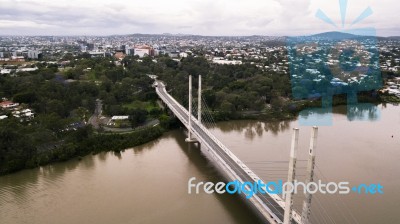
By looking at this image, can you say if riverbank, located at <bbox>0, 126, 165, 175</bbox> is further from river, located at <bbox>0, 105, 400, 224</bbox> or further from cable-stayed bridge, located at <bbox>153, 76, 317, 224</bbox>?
cable-stayed bridge, located at <bbox>153, 76, 317, 224</bbox>

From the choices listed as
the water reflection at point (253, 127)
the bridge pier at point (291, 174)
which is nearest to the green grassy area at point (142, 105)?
the water reflection at point (253, 127)

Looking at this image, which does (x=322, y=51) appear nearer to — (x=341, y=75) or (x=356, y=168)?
(x=341, y=75)

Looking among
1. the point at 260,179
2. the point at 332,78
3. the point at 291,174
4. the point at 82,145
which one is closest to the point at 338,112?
the point at 332,78

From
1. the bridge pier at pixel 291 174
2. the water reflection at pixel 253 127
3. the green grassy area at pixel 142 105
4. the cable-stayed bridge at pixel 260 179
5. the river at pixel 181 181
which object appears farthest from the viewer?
the green grassy area at pixel 142 105

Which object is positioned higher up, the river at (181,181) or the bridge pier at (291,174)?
the bridge pier at (291,174)

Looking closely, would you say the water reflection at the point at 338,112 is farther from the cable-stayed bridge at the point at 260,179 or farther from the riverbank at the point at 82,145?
the riverbank at the point at 82,145

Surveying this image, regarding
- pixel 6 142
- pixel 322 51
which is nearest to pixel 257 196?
pixel 6 142

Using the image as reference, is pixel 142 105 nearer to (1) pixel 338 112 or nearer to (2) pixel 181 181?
(2) pixel 181 181

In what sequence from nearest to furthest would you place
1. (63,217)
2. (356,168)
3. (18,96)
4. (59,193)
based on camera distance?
(63,217) < (59,193) < (356,168) < (18,96)
